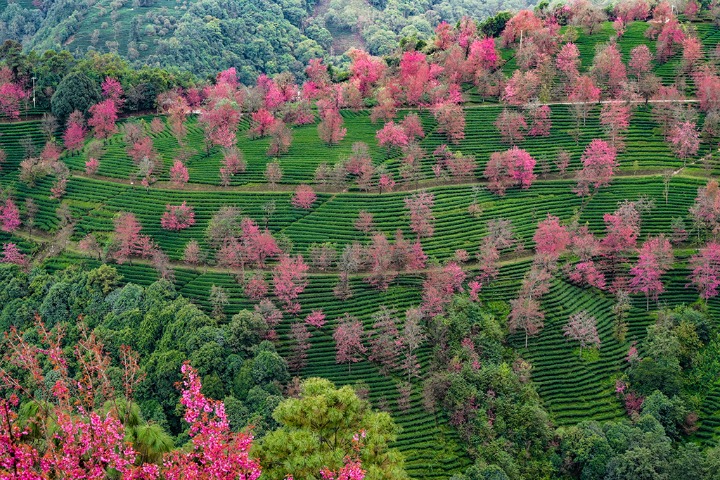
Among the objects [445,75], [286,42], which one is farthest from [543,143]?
[286,42]

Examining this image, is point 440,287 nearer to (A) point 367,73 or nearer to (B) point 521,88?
(B) point 521,88

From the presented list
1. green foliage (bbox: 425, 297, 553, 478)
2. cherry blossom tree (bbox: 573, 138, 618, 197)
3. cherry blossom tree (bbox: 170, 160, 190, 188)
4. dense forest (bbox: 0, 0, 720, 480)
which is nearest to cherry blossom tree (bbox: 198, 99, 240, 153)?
dense forest (bbox: 0, 0, 720, 480)

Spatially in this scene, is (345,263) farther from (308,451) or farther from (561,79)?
(561,79)

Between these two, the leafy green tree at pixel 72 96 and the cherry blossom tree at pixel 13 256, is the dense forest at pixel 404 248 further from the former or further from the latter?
the leafy green tree at pixel 72 96

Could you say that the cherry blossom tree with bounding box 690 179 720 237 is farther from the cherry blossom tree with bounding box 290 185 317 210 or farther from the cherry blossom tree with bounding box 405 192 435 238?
the cherry blossom tree with bounding box 290 185 317 210

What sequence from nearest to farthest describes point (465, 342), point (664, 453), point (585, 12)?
point (664, 453) → point (465, 342) → point (585, 12)
